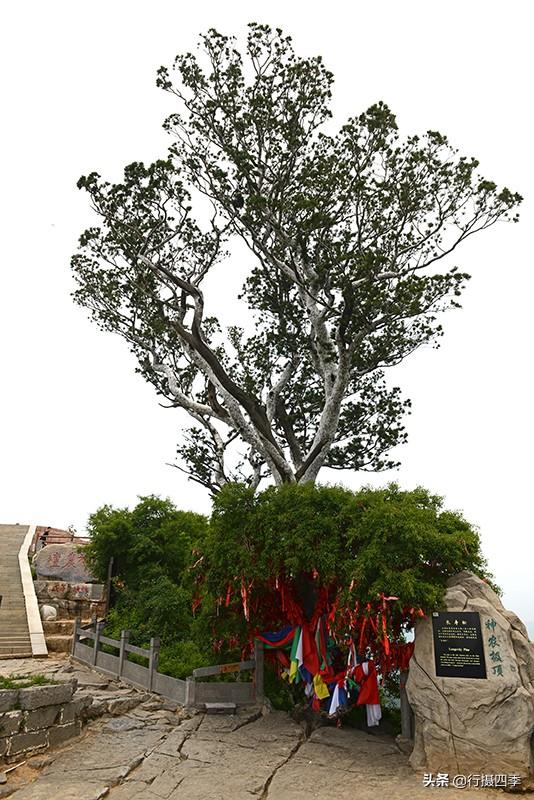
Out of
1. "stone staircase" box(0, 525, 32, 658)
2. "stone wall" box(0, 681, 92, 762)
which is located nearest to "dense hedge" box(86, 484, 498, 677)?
"stone wall" box(0, 681, 92, 762)

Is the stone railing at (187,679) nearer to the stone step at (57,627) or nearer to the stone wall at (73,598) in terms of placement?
the stone step at (57,627)

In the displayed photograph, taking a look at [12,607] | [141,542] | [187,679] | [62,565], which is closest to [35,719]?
[187,679]

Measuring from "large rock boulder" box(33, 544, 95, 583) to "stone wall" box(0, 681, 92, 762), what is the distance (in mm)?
10987

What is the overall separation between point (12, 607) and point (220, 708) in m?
10.1

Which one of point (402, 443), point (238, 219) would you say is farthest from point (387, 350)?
point (238, 219)

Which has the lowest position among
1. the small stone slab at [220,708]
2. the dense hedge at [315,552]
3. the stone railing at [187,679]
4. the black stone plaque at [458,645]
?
the small stone slab at [220,708]

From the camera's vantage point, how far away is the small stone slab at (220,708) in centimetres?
1016

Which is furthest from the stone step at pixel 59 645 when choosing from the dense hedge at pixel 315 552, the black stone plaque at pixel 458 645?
the black stone plaque at pixel 458 645

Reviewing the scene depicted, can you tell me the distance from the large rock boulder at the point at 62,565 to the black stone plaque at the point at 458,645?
1435 centimetres

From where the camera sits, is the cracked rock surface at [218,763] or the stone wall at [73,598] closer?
the cracked rock surface at [218,763]

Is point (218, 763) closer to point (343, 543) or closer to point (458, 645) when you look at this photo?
point (343, 543)

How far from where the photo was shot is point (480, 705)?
7.43m

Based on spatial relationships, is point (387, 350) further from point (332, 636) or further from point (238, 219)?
point (332, 636)

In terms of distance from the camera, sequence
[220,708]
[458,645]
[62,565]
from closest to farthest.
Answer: [458,645], [220,708], [62,565]
